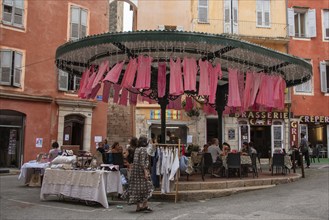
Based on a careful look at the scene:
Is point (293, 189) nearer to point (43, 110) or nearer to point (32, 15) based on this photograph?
point (43, 110)

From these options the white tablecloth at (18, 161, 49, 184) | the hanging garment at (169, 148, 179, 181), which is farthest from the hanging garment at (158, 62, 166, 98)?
the white tablecloth at (18, 161, 49, 184)

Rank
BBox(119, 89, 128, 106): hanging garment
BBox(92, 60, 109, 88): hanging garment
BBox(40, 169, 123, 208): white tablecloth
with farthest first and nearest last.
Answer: BBox(119, 89, 128, 106): hanging garment < BBox(92, 60, 109, 88): hanging garment < BBox(40, 169, 123, 208): white tablecloth

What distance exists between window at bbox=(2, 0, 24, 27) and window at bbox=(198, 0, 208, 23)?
1098cm

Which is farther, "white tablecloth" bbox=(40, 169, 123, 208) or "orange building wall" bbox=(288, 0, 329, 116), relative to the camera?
"orange building wall" bbox=(288, 0, 329, 116)

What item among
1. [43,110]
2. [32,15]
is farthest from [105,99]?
[32,15]

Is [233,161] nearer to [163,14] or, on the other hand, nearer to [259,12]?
[163,14]

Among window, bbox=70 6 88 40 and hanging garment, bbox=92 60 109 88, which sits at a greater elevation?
window, bbox=70 6 88 40

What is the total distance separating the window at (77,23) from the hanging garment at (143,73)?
42.7 ft

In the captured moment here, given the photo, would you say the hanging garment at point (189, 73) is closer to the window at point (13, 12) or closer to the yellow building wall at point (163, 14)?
the window at point (13, 12)

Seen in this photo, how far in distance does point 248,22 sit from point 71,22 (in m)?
11.5

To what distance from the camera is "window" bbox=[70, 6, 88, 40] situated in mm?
23594

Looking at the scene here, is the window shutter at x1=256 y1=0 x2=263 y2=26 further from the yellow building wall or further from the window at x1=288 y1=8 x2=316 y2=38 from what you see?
the yellow building wall

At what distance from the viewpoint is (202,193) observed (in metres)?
10.9

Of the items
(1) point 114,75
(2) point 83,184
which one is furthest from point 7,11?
(2) point 83,184
